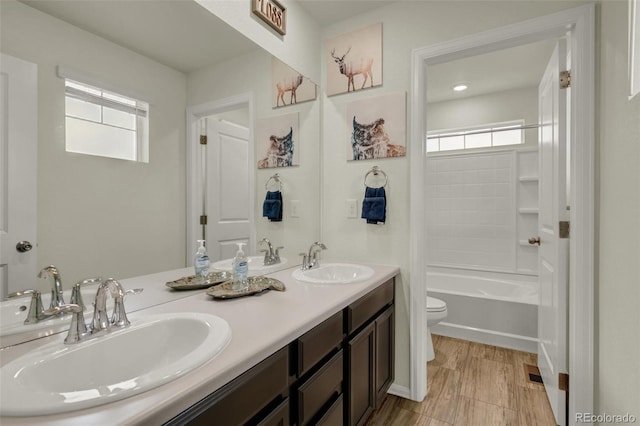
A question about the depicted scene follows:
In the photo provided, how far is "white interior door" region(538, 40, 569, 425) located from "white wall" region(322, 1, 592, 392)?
0.50 metres

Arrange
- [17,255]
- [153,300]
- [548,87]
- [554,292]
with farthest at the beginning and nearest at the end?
1. [548,87]
2. [554,292]
3. [153,300]
4. [17,255]

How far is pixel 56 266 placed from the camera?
0.90m

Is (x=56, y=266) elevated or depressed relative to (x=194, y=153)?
depressed

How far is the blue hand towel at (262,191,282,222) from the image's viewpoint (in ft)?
6.00

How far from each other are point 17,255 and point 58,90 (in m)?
0.47

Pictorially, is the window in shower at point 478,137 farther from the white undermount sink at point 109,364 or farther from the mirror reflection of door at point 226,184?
the white undermount sink at point 109,364

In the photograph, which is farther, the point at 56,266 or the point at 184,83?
the point at 184,83

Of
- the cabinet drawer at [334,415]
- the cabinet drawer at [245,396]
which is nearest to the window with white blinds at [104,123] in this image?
the cabinet drawer at [245,396]

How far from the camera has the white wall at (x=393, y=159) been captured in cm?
178

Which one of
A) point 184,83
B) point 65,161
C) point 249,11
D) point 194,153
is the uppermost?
Answer: point 249,11

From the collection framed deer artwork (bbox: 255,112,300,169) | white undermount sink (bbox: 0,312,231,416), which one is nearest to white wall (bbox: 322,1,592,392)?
framed deer artwork (bbox: 255,112,300,169)

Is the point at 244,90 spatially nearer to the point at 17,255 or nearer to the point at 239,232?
the point at 239,232

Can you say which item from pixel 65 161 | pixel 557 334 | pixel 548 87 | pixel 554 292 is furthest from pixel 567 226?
pixel 65 161

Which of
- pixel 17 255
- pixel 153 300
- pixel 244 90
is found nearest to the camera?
pixel 17 255
